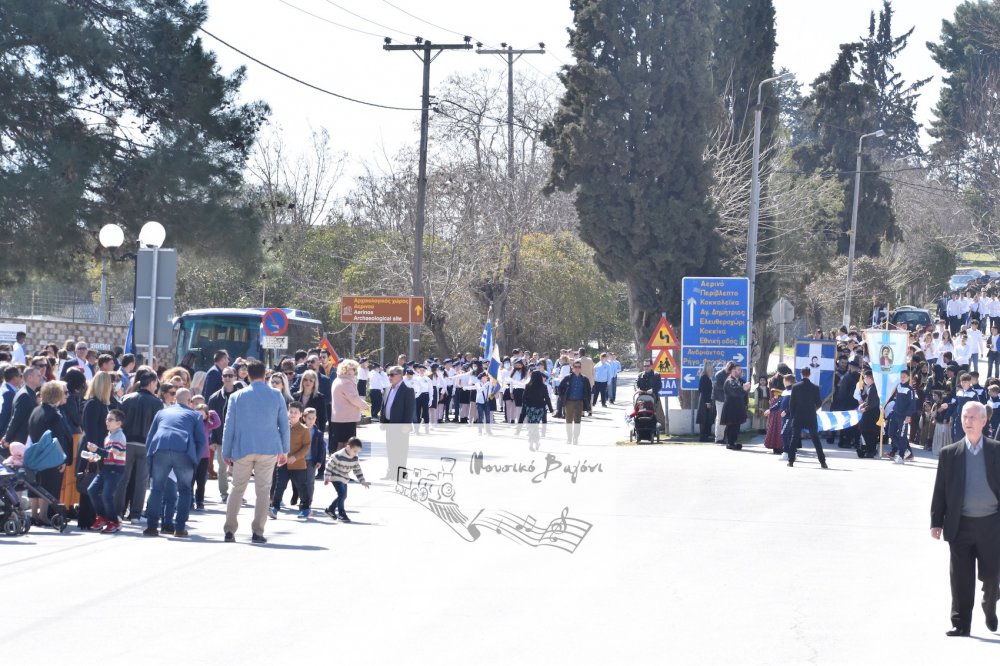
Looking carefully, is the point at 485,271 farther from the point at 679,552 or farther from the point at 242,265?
the point at 679,552

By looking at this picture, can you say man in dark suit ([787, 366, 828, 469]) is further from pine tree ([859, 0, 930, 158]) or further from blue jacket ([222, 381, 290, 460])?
pine tree ([859, 0, 930, 158])

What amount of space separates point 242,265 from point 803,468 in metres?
13.8

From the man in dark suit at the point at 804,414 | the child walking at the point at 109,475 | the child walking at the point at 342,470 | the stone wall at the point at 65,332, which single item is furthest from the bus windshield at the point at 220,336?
the child walking at the point at 109,475

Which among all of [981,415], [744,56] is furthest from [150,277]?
[744,56]

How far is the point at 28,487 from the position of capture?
1320 cm

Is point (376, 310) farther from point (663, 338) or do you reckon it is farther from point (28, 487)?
point (28, 487)

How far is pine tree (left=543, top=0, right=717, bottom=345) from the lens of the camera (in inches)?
1345

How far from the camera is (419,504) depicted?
50.9 ft

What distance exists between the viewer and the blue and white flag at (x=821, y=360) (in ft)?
102

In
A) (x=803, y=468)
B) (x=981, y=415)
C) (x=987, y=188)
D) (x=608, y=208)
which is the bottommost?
(x=803, y=468)

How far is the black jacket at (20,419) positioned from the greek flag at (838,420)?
16.9 m

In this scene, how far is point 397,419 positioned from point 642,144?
17.4 meters

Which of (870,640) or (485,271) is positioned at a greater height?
(485,271)

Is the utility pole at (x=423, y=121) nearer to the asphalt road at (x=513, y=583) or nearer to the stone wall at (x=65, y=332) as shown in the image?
the stone wall at (x=65, y=332)
